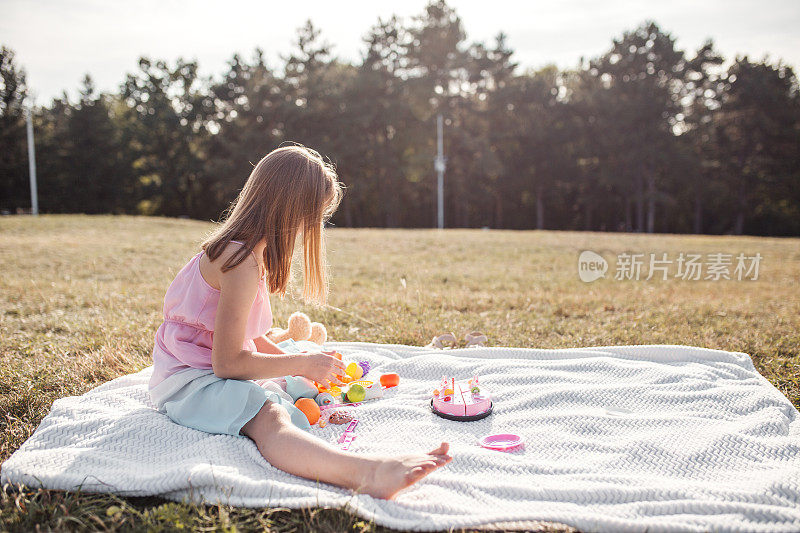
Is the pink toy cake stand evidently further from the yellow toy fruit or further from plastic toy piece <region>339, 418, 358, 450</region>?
the yellow toy fruit

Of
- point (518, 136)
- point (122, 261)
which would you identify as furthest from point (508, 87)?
point (122, 261)

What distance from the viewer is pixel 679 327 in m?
4.27

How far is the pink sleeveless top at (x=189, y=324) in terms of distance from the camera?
86.7 inches

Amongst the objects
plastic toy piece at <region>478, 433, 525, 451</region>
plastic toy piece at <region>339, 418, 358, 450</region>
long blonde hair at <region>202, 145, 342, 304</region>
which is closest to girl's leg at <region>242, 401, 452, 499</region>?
plastic toy piece at <region>339, 418, 358, 450</region>

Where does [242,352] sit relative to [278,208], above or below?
below

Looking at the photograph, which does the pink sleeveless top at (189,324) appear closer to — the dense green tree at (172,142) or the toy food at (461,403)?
the toy food at (461,403)

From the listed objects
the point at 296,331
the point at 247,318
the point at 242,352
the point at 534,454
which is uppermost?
the point at 247,318

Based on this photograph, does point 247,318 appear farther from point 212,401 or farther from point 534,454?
point 534,454

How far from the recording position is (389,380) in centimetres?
280

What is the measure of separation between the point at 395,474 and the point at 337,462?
0.20 m

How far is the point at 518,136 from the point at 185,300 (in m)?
29.5

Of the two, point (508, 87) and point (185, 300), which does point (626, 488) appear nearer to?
point (185, 300)

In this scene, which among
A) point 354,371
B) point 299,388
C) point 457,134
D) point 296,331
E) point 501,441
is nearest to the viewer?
point 501,441

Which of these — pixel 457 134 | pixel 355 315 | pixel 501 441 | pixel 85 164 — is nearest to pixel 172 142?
pixel 85 164
